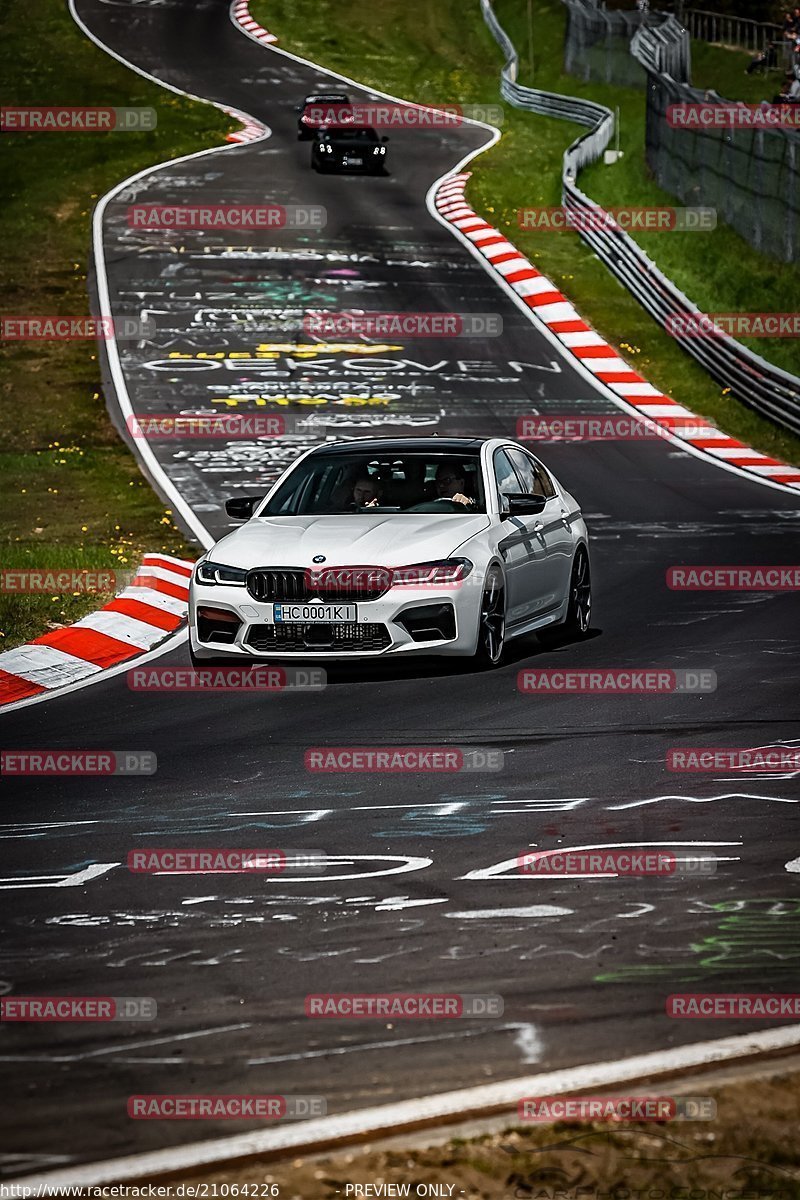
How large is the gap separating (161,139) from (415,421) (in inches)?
954

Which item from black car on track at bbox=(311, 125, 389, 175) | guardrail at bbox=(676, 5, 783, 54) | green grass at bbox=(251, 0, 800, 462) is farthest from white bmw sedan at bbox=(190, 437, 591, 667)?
guardrail at bbox=(676, 5, 783, 54)

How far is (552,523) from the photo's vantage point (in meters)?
13.8

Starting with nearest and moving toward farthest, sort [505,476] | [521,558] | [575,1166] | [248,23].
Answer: [575,1166] → [521,558] → [505,476] → [248,23]

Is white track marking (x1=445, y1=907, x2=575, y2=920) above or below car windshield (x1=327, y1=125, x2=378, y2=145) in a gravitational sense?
above

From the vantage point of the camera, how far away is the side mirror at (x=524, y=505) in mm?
13047

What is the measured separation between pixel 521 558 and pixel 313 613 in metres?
1.69

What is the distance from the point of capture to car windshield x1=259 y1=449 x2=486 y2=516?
1322 centimetres

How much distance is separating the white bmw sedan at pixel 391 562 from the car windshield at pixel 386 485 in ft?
0.03

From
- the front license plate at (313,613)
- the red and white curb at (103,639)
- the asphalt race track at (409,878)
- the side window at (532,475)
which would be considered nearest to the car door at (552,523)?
the side window at (532,475)

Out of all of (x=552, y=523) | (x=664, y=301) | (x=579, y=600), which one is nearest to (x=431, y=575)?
(x=552, y=523)

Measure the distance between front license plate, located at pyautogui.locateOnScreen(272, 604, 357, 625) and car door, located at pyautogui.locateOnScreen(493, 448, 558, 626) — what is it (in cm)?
123

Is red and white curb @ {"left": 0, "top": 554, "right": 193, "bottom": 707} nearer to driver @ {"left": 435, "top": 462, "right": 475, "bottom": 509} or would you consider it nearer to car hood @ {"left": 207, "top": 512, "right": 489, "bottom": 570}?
car hood @ {"left": 207, "top": 512, "right": 489, "bottom": 570}

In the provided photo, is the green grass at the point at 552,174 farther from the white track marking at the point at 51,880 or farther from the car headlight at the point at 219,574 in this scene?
the white track marking at the point at 51,880

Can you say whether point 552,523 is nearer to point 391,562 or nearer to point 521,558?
point 521,558
